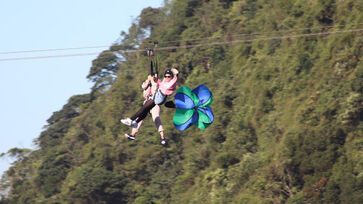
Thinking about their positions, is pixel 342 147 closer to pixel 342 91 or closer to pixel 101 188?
pixel 342 91

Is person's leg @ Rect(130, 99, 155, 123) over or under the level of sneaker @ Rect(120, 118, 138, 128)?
over

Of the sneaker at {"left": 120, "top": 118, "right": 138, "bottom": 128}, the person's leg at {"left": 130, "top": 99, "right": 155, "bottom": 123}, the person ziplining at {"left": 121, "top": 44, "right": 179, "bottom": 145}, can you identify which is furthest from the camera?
the person's leg at {"left": 130, "top": 99, "right": 155, "bottom": 123}

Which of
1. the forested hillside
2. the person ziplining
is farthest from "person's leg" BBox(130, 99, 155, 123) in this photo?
the forested hillside

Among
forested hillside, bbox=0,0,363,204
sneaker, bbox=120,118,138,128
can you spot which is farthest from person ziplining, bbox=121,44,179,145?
forested hillside, bbox=0,0,363,204

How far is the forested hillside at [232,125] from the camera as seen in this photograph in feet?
85.0

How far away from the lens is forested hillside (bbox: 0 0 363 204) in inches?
1021

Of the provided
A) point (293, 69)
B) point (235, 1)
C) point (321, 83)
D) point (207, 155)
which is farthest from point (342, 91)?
point (235, 1)

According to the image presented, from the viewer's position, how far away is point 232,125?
3216 cm

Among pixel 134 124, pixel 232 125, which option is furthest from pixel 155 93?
pixel 232 125

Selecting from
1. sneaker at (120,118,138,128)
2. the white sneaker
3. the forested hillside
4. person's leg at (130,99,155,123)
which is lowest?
the forested hillside

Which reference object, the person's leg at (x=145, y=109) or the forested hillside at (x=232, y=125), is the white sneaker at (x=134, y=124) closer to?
the person's leg at (x=145, y=109)

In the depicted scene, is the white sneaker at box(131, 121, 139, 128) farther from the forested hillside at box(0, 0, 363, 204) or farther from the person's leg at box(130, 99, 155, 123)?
the forested hillside at box(0, 0, 363, 204)

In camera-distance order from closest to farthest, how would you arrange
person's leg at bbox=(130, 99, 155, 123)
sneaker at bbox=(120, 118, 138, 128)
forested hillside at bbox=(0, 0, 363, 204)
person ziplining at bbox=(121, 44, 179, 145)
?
sneaker at bbox=(120, 118, 138, 128) → person ziplining at bbox=(121, 44, 179, 145) → person's leg at bbox=(130, 99, 155, 123) → forested hillside at bbox=(0, 0, 363, 204)

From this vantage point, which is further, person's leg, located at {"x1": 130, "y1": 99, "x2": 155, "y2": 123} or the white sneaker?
person's leg, located at {"x1": 130, "y1": 99, "x2": 155, "y2": 123}
